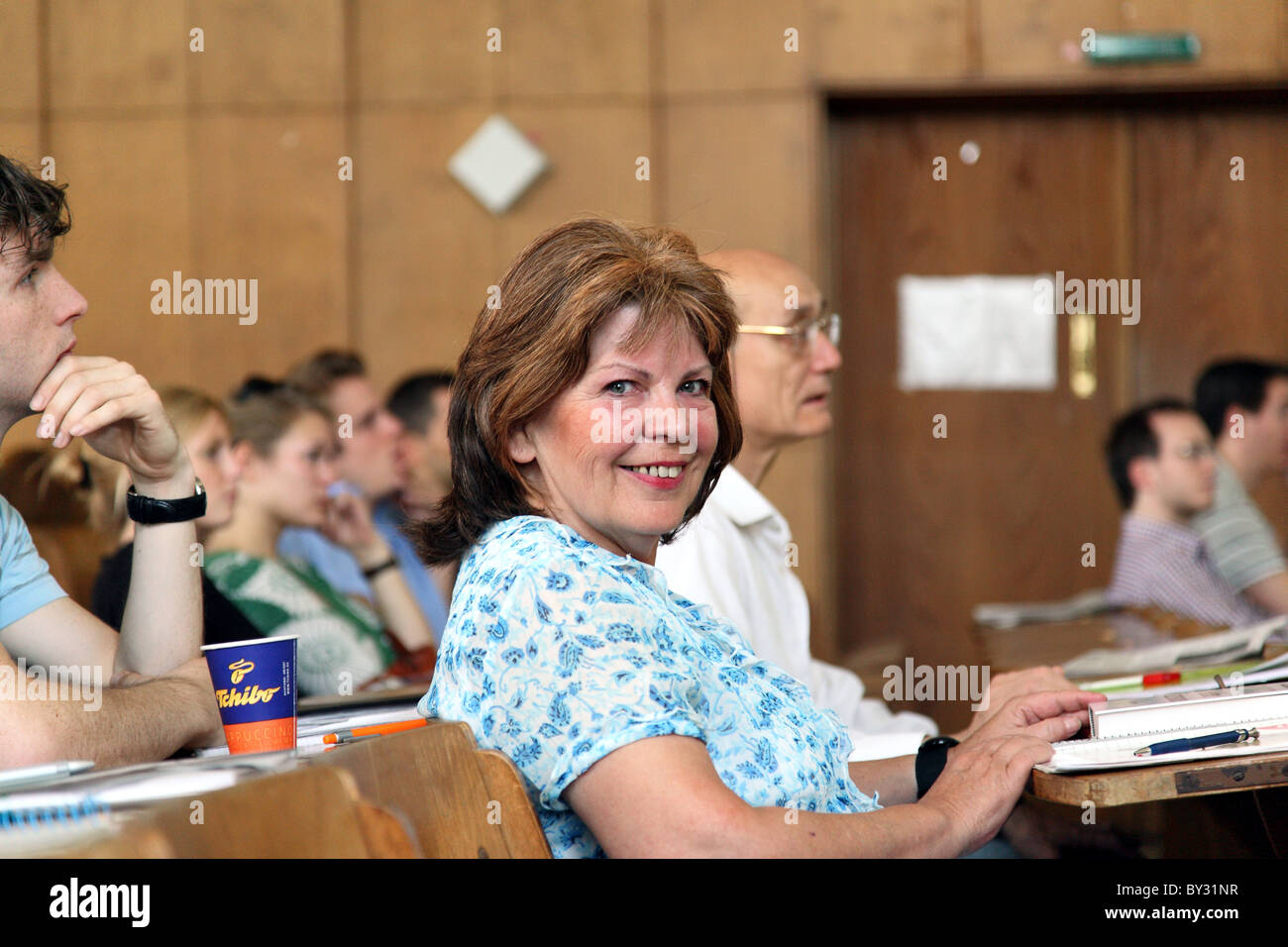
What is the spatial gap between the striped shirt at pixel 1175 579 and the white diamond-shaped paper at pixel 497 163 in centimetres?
234

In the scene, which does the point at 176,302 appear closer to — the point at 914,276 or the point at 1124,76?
the point at 914,276

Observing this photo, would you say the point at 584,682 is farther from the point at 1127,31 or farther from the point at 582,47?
the point at 1127,31

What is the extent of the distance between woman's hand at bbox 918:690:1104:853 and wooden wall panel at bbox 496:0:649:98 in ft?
11.2

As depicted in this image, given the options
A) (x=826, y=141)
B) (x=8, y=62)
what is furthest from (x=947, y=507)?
(x=8, y=62)

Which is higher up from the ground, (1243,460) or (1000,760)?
(1243,460)

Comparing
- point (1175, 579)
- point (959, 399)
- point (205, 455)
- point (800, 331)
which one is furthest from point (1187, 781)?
point (959, 399)

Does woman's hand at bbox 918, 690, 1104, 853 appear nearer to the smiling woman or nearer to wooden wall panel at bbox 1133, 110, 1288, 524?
the smiling woman

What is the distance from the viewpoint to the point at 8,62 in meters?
4.58

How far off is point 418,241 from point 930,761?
3414 millimetres

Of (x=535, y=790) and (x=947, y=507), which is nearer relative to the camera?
(x=535, y=790)

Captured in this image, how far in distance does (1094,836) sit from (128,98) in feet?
13.1

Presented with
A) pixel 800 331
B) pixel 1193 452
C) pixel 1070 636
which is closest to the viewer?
pixel 800 331

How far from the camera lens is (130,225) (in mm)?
4613

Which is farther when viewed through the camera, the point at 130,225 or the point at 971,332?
the point at 971,332
